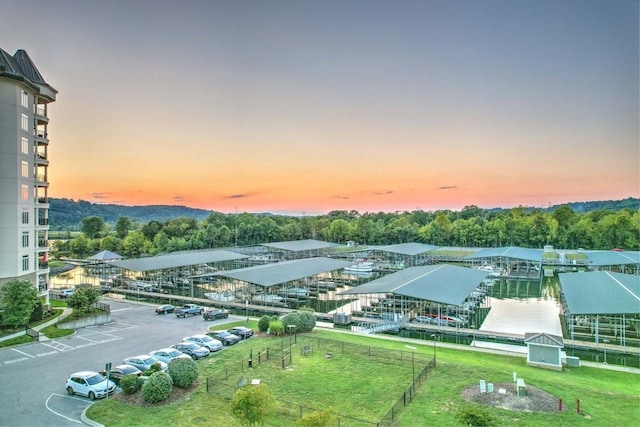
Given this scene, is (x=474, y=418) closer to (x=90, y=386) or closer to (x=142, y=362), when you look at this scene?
(x=90, y=386)

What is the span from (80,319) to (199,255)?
3160 centimetres

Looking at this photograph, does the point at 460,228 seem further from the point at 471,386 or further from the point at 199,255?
the point at 471,386

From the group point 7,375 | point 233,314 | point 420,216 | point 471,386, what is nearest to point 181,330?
point 233,314

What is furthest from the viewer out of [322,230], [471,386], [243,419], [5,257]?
[322,230]

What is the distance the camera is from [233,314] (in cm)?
3575

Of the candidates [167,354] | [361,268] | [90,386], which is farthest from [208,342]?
[361,268]

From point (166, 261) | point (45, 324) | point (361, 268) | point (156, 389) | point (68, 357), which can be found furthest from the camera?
point (361, 268)

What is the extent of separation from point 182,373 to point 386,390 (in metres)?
9.00

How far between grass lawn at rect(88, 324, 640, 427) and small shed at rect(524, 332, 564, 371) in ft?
2.07

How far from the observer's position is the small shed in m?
20.8

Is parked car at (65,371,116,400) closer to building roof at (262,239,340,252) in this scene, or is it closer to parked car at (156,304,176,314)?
parked car at (156,304,176,314)

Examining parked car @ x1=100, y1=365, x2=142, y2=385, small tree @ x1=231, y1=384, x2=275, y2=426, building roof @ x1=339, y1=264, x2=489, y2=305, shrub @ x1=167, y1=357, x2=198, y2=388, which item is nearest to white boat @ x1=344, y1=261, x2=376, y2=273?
building roof @ x1=339, y1=264, x2=489, y2=305

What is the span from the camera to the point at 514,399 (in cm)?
1595

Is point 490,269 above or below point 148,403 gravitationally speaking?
above
